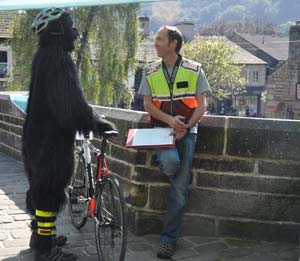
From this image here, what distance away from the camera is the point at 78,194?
17.1 ft

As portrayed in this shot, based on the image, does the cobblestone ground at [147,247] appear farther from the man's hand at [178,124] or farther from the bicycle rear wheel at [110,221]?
the man's hand at [178,124]

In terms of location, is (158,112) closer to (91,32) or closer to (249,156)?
(249,156)

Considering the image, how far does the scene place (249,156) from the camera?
4859 millimetres

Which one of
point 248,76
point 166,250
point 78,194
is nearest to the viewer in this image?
point 166,250

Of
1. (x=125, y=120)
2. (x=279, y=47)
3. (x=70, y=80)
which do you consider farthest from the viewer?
(x=279, y=47)

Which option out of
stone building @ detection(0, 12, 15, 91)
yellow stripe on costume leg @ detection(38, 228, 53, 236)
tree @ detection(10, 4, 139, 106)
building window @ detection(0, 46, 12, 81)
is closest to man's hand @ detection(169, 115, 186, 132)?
yellow stripe on costume leg @ detection(38, 228, 53, 236)

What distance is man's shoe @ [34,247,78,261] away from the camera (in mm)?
4332

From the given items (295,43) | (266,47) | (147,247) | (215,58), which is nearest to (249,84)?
(266,47)

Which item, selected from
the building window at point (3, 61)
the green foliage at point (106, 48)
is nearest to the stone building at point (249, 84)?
the building window at point (3, 61)

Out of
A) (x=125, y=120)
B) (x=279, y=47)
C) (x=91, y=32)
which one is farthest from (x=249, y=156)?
(x=279, y=47)

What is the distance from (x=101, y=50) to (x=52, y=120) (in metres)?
25.3

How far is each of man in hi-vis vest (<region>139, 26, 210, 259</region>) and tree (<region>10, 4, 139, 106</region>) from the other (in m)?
23.8

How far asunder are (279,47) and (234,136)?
234 ft

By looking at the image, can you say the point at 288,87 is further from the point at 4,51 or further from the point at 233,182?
the point at 233,182
